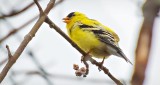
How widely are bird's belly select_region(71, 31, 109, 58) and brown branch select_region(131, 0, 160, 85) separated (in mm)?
3749

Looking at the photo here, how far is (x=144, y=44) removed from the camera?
0.50 metres

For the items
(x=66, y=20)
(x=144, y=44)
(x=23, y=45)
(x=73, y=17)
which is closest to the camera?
(x=144, y=44)

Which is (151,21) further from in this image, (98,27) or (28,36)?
(98,27)

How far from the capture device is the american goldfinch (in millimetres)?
4207

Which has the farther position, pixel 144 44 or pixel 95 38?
pixel 95 38

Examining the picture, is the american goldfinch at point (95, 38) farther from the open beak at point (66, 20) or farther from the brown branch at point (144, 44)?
the brown branch at point (144, 44)

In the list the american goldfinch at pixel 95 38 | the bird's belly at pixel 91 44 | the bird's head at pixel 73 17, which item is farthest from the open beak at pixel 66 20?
the bird's belly at pixel 91 44

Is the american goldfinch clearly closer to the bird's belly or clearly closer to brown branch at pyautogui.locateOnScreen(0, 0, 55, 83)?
the bird's belly

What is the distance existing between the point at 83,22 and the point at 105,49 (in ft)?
3.06

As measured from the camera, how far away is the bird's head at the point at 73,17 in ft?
17.4

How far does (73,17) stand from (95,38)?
4.04 feet

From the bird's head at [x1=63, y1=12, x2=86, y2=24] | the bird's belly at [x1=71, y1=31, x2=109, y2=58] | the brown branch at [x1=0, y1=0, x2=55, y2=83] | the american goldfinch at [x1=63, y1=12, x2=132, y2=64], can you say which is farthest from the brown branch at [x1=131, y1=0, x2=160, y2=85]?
the bird's head at [x1=63, y1=12, x2=86, y2=24]

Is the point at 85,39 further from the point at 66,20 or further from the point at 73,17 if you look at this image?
the point at 73,17

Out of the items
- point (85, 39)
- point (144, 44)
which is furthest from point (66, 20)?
point (144, 44)
